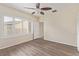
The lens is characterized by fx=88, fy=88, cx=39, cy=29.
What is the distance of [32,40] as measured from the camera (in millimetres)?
2273

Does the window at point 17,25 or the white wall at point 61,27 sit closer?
the window at point 17,25

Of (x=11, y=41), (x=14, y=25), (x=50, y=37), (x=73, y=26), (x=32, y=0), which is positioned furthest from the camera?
(x=11, y=41)

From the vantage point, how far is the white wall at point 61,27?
215 centimetres

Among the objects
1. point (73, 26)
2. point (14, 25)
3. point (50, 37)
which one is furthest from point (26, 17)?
point (73, 26)

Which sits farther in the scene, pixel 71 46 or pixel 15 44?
pixel 15 44

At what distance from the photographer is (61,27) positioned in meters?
2.22

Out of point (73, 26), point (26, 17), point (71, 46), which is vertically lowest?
point (71, 46)

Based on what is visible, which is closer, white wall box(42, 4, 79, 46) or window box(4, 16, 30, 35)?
window box(4, 16, 30, 35)

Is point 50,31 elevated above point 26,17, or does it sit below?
below

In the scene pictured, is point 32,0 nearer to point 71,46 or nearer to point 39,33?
point 39,33

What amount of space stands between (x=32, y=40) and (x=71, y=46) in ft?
3.39

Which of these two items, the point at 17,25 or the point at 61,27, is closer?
the point at 17,25

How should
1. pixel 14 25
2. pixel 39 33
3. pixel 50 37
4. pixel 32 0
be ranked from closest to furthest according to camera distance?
pixel 32 0 → pixel 14 25 → pixel 39 33 → pixel 50 37

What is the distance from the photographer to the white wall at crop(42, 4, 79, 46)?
215 cm
